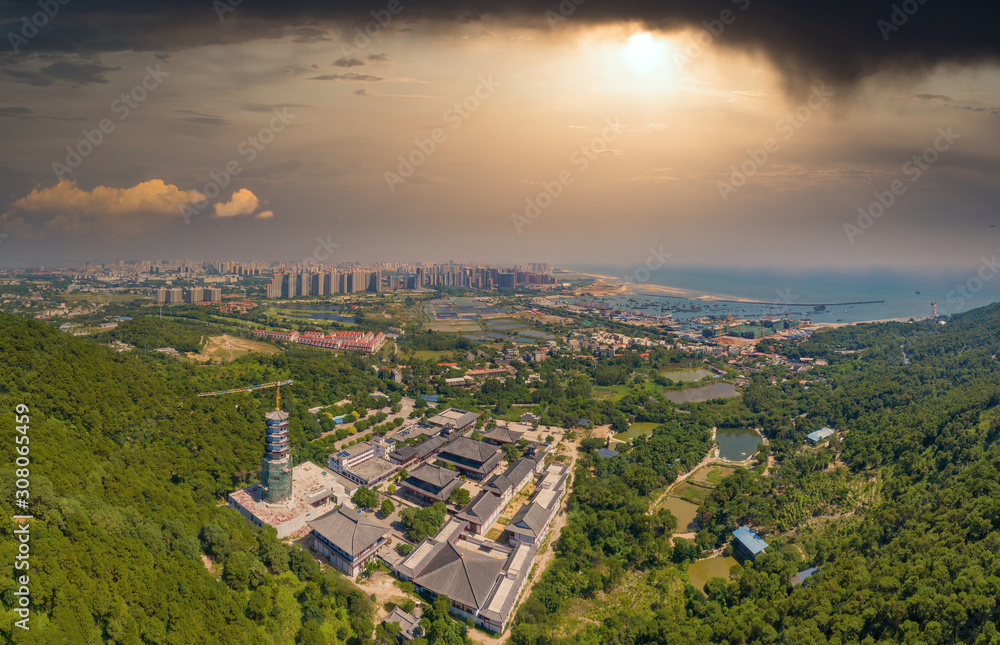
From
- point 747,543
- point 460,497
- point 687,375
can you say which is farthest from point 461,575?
point 687,375

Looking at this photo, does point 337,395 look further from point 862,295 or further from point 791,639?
point 862,295

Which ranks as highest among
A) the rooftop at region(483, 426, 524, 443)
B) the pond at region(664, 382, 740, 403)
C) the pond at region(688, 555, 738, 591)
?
the pond at region(664, 382, 740, 403)

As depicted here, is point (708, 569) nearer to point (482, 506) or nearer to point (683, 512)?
point (683, 512)

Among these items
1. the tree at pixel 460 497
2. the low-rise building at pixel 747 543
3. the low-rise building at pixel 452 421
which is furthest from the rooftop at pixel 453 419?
the low-rise building at pixel 747 543

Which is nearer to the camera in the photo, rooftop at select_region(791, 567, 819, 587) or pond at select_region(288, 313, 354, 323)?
rooftop at select_region(791, 567, 819, 587)

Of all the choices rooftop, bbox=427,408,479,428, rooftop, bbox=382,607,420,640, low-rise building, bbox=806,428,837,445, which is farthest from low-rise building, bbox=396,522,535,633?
low-rise building, bbox=806,428,837,445

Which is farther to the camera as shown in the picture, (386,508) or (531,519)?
(386,508)

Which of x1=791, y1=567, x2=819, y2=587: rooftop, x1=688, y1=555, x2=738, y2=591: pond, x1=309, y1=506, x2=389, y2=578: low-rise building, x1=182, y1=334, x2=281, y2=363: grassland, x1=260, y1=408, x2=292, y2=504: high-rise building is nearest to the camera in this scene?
x1=791, y1=567, x2=819, y2=587: rooftop

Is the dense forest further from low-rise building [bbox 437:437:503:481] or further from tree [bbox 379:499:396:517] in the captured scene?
low-rise building [bbox 437:437:503:481]
